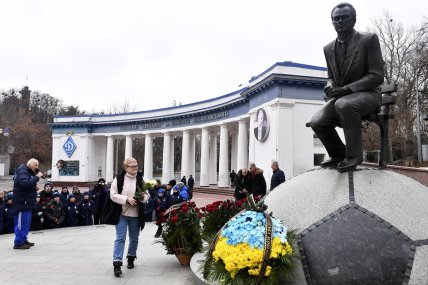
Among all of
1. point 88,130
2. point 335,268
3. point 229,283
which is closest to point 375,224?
point 335,268

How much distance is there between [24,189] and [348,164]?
661 cm

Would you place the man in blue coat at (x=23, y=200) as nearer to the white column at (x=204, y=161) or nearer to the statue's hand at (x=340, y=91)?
the statue's hand at (x=340, y=91)

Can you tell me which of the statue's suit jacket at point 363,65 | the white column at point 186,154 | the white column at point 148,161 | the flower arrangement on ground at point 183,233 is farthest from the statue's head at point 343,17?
the white column at point 148,161

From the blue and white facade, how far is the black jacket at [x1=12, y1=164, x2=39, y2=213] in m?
15.3

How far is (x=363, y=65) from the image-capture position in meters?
4.23

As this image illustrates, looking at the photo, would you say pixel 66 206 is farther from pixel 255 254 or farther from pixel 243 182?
pixel 255 254

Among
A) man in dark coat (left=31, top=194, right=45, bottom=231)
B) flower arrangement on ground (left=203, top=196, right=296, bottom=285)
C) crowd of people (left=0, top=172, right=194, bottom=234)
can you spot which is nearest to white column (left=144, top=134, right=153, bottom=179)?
crowd of people (left=0, top=172, right=194, bottom=234)

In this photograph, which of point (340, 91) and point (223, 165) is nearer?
point (340, 91)

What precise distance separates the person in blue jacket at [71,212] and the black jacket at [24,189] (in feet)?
12.9

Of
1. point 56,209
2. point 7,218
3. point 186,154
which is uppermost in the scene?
point 186,154

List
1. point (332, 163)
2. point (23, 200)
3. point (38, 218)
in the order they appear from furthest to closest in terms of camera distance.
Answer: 1. point (38, 218)
2. point (23, 200)
3. point (332, 163)

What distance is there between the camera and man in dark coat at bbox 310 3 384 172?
4.06 m

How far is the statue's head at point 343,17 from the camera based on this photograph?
163 inches

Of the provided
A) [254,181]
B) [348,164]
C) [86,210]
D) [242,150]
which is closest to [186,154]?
[242,150]
